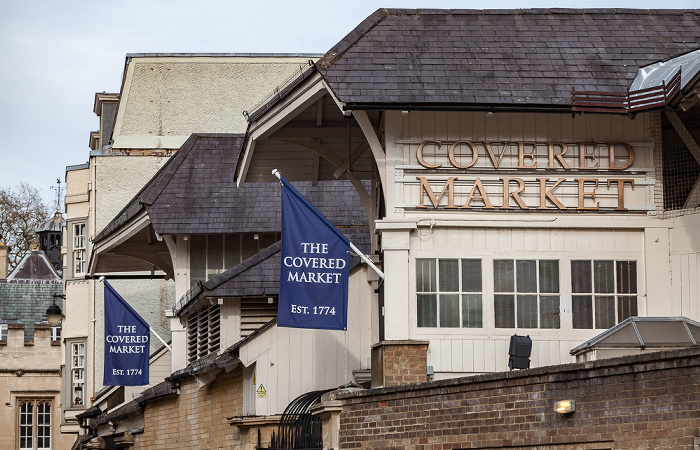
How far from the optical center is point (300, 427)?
18.6 m

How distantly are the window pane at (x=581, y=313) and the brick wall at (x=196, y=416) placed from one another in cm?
592

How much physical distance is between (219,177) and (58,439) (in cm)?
3068

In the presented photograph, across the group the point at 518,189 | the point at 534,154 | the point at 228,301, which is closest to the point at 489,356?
the point at 518,189

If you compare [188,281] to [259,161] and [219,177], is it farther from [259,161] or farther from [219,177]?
[259,161]

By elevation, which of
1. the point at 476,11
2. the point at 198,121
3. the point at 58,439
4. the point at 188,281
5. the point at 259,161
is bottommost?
the point at 58,439

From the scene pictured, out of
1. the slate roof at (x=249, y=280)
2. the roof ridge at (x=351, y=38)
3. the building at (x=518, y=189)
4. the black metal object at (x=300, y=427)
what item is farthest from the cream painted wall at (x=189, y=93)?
the building at (x=518, y=189)

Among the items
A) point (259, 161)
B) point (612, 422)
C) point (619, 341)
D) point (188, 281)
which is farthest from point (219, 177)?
point (612, 422)

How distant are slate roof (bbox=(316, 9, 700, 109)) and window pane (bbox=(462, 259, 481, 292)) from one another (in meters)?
2.16

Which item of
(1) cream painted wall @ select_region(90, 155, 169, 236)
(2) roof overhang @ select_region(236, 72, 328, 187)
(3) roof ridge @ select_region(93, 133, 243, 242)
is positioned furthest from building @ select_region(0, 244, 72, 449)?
(2) roof overhang @ select_region(236, 72, 328, 187)

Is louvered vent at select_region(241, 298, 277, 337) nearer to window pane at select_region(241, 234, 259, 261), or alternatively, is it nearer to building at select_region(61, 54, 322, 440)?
window pane at select_region(241, 234, 259, 261)

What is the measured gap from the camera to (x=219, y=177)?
25.7 metres

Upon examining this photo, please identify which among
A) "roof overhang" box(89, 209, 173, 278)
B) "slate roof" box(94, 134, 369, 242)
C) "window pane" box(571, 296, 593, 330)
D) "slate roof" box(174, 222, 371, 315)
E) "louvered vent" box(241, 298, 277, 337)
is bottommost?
"window pane" box(571, 296, 593, 330)

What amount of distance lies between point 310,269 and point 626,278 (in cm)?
436

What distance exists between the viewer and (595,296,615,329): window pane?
17891mm
